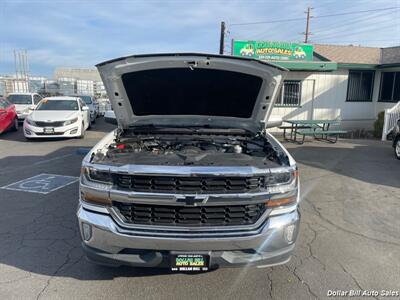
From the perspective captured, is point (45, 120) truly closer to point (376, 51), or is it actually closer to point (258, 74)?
point (258, 74)

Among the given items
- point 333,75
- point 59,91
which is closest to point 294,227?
point 333,75

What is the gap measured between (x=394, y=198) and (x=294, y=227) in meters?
3.95

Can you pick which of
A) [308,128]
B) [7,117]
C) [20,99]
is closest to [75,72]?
Answer: [20,99]

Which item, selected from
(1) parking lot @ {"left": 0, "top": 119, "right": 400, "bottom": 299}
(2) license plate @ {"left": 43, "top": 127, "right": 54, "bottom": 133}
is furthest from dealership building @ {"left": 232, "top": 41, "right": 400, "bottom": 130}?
(2) license plate @ {"left": 43, "top": 127, "right": 54, "bottom": 133}

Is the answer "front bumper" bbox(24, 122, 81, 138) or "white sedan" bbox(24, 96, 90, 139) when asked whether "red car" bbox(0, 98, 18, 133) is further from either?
"front bumper" bbox(24, 122, 81, 138)

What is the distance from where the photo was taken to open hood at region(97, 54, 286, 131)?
3.42 m

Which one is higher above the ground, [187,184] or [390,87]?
[390,87]

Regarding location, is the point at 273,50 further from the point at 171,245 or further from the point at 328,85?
the point at 171,245

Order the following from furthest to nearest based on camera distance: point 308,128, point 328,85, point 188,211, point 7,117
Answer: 1. point 328,85
2. point 308,128
3. point 7,117
4. point 188,211

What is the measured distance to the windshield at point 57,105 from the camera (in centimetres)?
1151

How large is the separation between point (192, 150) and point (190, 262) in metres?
1.35

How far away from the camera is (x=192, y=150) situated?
11.3ft

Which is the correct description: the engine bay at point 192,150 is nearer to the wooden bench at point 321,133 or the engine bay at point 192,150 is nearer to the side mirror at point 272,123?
the side mirror at point 272,123

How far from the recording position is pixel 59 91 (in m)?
30.2
